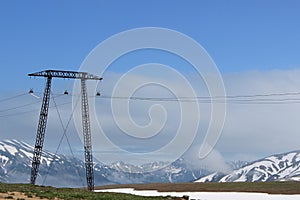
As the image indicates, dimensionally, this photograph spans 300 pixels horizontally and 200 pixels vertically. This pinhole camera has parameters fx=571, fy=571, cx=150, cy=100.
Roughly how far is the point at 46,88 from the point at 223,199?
5047 cm

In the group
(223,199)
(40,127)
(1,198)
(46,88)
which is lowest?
(1,198)

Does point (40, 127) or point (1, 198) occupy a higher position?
point (40, 127)

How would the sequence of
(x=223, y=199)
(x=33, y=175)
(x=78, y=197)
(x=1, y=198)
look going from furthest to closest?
(x=223, y=199), (x=33, y=175), (x=78, y=197), (x=1, y=198)

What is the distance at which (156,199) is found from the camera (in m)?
90.1

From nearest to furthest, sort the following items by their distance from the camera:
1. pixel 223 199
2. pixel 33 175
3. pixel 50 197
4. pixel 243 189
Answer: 1. pixel 50 197
2. pixel 33 175
3. pixel 223 199
4. pixel 243 189

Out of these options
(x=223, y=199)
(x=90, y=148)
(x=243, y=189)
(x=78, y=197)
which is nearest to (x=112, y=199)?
(x=78, y=197)

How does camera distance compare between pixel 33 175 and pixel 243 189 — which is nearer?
pixel 33 175

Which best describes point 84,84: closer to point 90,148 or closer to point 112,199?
point 90,148

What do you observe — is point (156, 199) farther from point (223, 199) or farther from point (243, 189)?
point (243, 189)

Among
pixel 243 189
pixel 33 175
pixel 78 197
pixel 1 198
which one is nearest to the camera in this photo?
pixel 1 198

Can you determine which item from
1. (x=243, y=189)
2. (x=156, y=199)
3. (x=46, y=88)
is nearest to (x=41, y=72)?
(x=46, y=88)

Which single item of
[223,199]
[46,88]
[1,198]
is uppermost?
[46,88]

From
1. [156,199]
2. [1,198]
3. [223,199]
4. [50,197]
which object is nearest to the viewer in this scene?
[1,198]

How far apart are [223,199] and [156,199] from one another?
166ft
